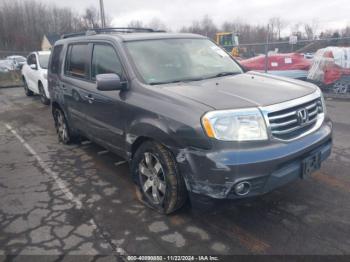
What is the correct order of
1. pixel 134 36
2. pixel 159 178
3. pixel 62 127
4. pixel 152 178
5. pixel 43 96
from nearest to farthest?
pixel 159 178 → pixel 152 178 → pixel 134 36 → pixel 62 127 → pixel 43 96

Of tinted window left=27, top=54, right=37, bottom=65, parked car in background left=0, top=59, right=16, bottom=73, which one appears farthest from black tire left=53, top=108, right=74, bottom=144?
parked car in background left=0, top=59, right=16, bottom=73

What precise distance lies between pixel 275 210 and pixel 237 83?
4.59 feet

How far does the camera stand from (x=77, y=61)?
496 cm

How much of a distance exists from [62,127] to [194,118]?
3.97m

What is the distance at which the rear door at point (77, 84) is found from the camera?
4625mm

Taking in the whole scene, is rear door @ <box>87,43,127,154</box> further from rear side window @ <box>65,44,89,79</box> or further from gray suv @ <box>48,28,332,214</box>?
rear side window @ <box>65,44,89,79</box>

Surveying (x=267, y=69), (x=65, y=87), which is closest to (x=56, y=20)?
(x=267, y=69)

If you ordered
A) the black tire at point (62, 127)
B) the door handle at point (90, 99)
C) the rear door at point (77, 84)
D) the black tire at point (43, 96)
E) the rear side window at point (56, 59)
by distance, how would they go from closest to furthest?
the door handle at point (90, 99)
the rear door at point (77, 84)
the rear side window at point (56, 59)
the black tire at point (62, 127)
the black tire at point (43, 96)

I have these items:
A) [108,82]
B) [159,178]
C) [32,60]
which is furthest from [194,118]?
[32,60]

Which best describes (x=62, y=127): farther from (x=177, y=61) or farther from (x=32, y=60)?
(x=32, y=60)

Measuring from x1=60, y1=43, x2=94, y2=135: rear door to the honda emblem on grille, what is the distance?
8.71 ft

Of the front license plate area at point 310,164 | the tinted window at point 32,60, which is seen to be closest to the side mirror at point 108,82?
the front license plate area at point 310,164

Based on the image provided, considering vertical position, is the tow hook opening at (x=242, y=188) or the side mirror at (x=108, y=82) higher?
the side mirror at (x=108, y=82)

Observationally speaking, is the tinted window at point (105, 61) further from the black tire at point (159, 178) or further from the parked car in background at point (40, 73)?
the parked car in background at point (40, 73)
